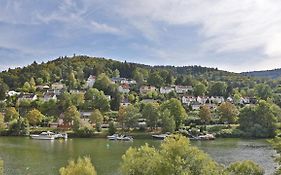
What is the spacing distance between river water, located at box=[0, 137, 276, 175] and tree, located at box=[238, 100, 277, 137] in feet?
38.0

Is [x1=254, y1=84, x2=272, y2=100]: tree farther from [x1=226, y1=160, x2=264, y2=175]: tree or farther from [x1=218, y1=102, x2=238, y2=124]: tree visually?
[x1=226, y1=160, x2=264, y2=175]: tree

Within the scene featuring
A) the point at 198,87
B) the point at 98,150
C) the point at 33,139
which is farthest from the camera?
the point at 198,87

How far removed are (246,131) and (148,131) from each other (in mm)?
19849

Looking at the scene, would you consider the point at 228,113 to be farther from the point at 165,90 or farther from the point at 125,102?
the point at 165,90

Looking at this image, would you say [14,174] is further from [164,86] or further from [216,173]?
[164,86]

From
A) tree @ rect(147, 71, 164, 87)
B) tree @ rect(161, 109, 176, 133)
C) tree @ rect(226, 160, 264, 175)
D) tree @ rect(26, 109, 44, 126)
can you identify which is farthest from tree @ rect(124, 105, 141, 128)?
tree @ rect(226, 160, 264, 175)

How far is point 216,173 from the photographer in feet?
85.7

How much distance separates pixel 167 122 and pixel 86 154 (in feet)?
103

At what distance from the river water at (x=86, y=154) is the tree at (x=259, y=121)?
11.6 m

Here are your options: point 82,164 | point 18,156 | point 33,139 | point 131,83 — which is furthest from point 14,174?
point 131,83

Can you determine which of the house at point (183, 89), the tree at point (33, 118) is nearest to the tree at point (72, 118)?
the tree at point (33, 118)

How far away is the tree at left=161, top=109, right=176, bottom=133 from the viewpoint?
276 ft

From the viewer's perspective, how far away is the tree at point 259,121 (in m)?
82.1

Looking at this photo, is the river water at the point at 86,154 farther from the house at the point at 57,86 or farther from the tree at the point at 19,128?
the house at the point at 57,86
